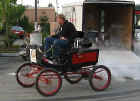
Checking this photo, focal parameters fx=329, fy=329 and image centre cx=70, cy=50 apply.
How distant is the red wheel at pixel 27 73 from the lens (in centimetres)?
738

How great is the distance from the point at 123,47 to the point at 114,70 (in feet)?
18.8

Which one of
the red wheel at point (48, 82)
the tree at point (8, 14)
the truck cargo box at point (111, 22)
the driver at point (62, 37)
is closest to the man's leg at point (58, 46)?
the driver at point (62, 37)

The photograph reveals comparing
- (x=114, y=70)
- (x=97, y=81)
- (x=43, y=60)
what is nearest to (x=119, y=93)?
(x=97, y=81)

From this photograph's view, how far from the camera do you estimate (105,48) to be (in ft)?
54.7

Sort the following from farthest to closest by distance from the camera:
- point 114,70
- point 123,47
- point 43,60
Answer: point 123,47 < point 114,70 < point 43,60

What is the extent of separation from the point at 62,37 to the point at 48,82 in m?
1.22

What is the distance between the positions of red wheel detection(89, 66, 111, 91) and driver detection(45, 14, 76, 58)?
93cm

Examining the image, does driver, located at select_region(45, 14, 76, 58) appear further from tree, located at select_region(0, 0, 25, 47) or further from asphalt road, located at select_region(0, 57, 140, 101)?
tree, located at select_region(0, 0, 25, 47)

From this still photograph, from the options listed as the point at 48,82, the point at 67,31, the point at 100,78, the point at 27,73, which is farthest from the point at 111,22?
the point at 48,82

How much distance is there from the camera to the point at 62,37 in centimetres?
766

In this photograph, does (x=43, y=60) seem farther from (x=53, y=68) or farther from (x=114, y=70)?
(x=114, y=70)

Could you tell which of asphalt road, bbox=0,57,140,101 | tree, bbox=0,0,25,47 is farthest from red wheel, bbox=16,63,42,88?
tree, bbox=0,0,25,47

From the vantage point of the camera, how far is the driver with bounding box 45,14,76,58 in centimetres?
745

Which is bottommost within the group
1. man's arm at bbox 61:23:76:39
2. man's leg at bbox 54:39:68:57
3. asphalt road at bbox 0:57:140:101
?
asphalt road at bbox 0:57:140:101
